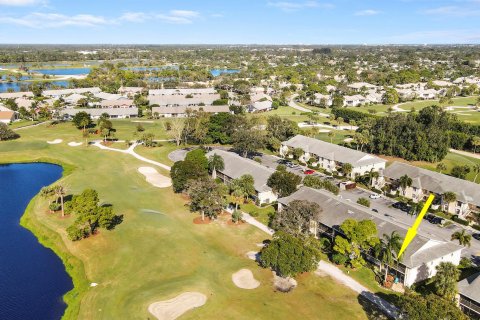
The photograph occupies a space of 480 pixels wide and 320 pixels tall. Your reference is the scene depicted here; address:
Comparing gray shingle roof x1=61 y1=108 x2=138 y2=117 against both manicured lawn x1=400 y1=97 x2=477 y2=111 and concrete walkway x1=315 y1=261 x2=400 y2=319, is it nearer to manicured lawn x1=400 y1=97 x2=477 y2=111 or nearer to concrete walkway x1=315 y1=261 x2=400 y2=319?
manicured lawn x1=400 y1=97 x2=477 y2=111

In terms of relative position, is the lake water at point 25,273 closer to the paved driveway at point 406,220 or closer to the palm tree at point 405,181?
the paved driveway at point 406,220

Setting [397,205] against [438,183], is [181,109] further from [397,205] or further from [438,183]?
[438,183]

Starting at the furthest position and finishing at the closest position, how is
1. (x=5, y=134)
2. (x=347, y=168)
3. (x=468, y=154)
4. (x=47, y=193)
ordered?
(x=5, y=134), (x=468, y=154), (x=347, y=168), (x=47, y=193)

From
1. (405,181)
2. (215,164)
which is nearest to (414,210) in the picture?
(405,181)

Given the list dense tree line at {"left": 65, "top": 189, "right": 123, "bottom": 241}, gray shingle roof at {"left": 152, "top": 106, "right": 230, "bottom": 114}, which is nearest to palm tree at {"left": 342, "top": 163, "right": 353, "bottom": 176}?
dense tree line at {"left": 65, "top": 189, "right": 123, "bottom": 241}

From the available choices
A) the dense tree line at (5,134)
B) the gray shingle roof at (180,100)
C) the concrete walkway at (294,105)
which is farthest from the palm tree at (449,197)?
the dense tree line at (5,134)

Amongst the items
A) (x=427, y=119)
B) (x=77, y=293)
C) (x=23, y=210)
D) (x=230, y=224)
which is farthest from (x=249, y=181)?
(x=427, y=119)
